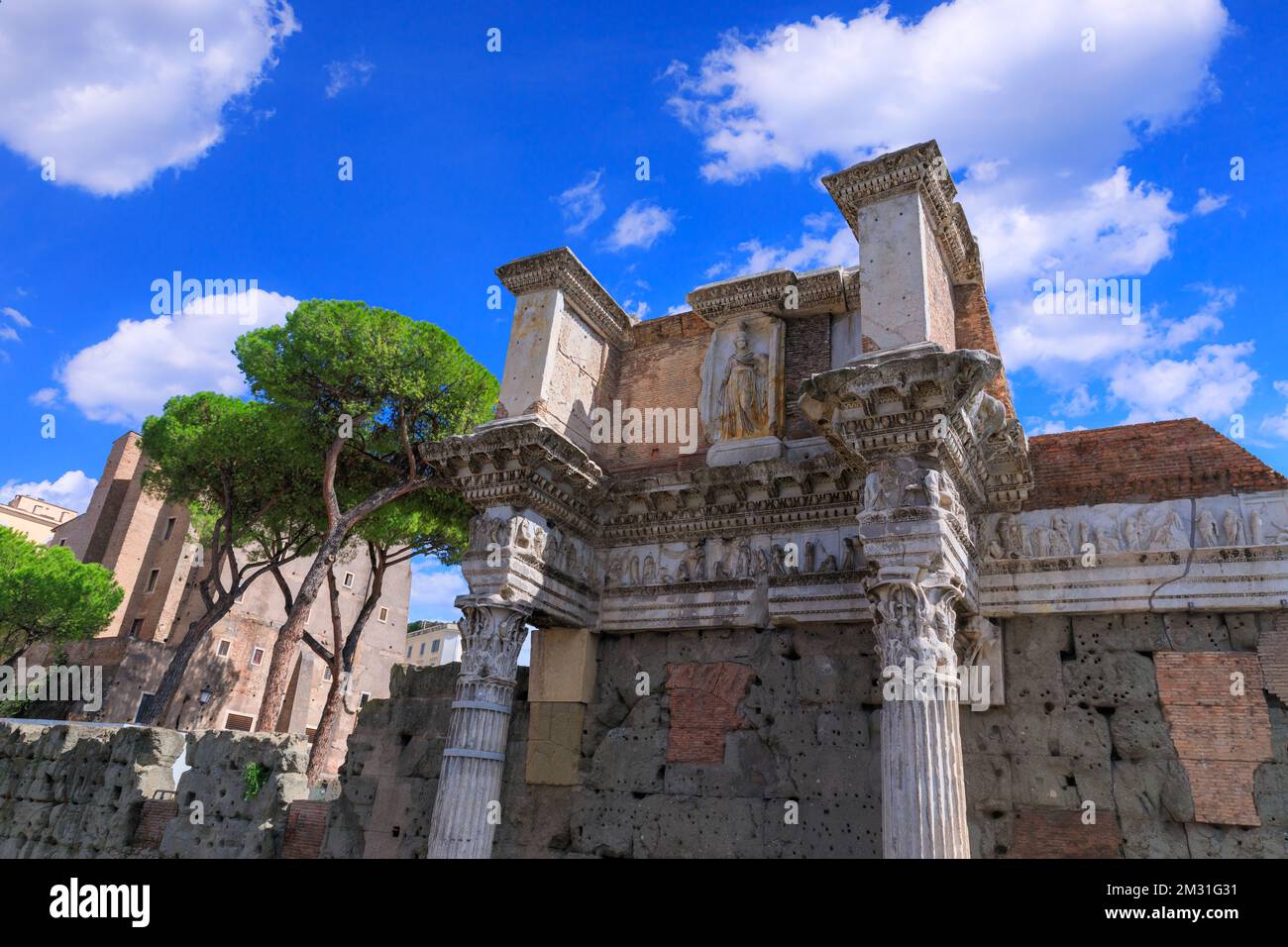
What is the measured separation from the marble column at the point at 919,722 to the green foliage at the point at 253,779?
26.5ft

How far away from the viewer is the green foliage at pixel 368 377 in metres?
15.0

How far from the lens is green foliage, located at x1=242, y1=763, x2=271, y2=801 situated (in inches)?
408

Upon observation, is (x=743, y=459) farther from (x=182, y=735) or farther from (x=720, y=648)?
(x=182, y=735)

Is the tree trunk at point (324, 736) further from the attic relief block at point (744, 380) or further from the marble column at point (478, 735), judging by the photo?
the attic relief block at point (744, 380)

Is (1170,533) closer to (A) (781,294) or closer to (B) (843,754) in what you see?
(B) (843,754)

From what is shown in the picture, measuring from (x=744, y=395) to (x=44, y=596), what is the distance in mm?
27514

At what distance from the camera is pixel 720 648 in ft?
26.0

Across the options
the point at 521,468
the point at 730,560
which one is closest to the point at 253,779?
the point at 521,468

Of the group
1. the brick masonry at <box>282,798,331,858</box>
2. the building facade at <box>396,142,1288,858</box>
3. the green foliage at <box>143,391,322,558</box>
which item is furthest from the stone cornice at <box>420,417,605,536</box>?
the green foliage at <box>143,391,322,558</box>

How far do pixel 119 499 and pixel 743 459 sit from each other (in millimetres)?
36576

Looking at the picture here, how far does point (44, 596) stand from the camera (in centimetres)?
2680

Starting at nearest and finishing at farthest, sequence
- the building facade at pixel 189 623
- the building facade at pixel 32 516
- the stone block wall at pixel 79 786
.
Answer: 1. the stone block wall at pixel 79 786
2. the building facade at pixel 189 623
3. the building facade at pixel 32 516

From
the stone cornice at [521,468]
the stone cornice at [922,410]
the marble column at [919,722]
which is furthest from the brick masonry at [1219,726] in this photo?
the stone cornice at [521,468]

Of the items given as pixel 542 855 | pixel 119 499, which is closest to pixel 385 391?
pixel 542 855
